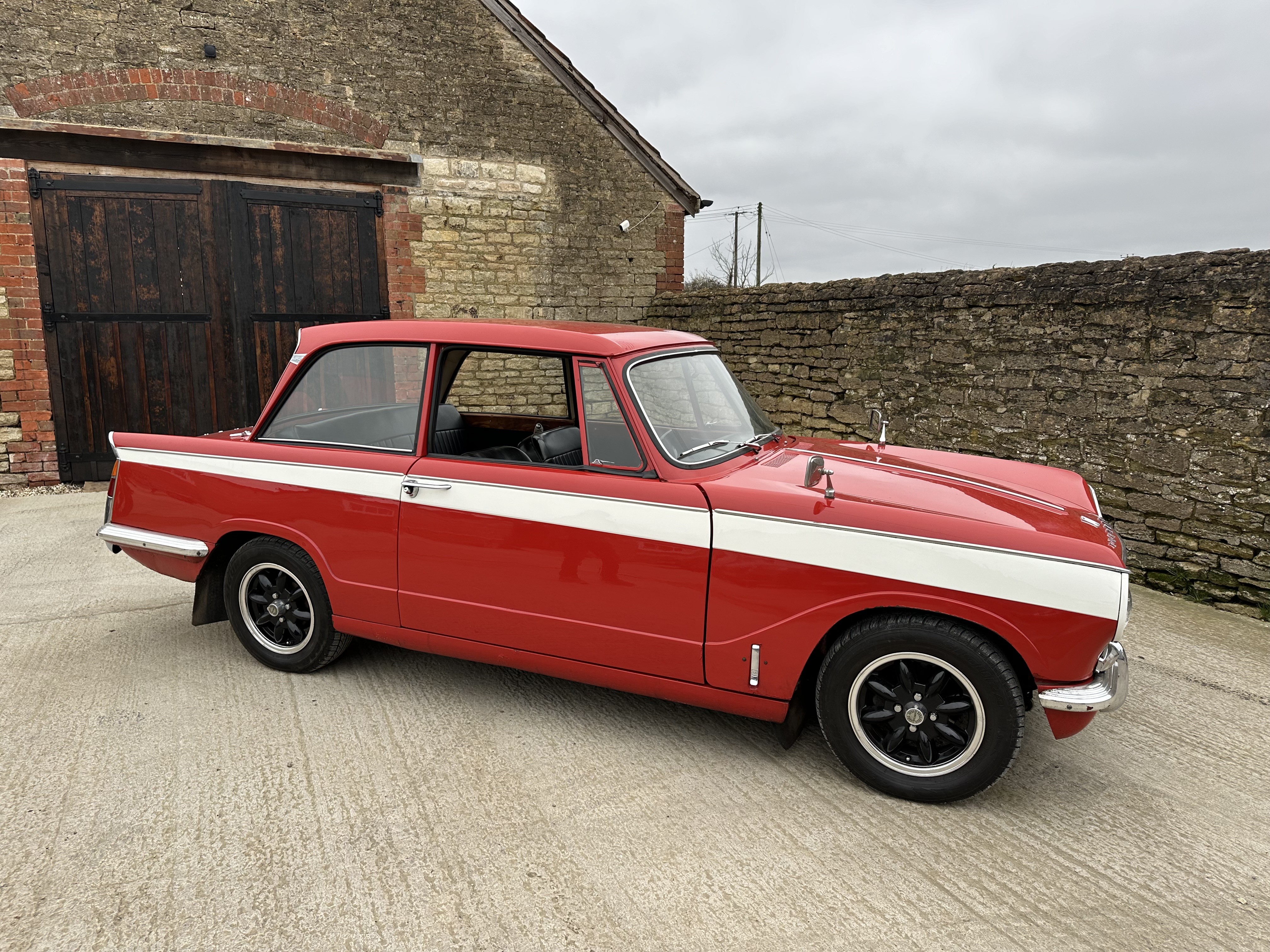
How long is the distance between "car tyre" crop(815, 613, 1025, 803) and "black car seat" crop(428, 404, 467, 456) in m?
1.84

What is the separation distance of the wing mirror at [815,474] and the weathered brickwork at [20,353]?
818cm

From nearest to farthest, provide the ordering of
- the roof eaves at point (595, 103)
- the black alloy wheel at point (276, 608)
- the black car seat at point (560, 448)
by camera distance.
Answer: the black car seat at point (560, 448) → the black alloy wheel at point (276, 608) → the roof eaves at point (595, 103)

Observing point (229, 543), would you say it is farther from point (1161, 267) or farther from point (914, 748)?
point (1161, 267)

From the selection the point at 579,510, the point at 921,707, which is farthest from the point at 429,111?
the point at 921,707

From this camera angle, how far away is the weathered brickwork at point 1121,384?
489cm

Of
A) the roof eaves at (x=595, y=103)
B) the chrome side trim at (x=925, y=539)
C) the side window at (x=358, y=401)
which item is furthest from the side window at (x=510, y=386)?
the roof eaves at (x=595, y=103)

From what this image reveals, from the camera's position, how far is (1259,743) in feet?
10.8

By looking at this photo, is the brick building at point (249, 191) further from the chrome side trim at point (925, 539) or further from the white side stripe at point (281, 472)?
the chrome side trim at point (925, 539)

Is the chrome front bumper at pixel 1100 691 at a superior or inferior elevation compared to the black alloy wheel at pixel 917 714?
superior

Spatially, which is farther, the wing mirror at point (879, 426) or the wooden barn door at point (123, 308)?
the wooden barn door at point (123, 308)

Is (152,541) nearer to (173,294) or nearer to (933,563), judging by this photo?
(933,563)

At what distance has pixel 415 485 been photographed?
10.8 ft

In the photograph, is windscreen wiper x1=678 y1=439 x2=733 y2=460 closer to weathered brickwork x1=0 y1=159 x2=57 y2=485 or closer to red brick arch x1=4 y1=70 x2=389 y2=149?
red brick arch x1=4 y1=70 x2=389 y2=149

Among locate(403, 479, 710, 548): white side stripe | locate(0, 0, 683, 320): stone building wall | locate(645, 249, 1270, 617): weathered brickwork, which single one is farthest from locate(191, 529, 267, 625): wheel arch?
locate(0, 0, 683, 320): stone building wall
